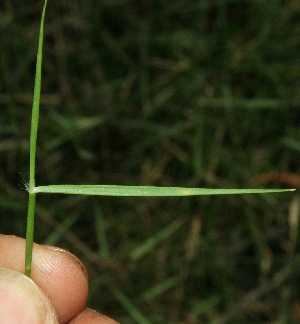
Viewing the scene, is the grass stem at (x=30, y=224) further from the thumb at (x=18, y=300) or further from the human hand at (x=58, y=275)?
the human hand at (x=58, y=275)

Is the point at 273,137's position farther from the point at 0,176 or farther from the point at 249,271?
the point at 0,176

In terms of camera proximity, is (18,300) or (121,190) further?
(18,300)

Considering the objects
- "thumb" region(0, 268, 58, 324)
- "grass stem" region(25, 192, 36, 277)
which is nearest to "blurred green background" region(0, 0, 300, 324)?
"thumb" region(0, 268, 58, 324)

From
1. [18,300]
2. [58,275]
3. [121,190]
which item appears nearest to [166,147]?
[58,275]

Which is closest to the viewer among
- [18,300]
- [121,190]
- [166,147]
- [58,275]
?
[121,190]

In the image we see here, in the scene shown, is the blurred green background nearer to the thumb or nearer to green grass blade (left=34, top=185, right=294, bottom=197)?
the thumb

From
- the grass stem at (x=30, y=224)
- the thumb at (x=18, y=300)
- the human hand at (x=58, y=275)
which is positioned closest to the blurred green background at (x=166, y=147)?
the human hand at (x=58, y=275)

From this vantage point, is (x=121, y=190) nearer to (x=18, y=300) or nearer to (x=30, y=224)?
(x=30, y=224)
